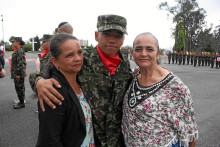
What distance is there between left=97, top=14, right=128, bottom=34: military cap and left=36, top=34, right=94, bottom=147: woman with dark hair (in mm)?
493

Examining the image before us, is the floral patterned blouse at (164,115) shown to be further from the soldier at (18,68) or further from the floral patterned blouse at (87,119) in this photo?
the soldier at (18,68)

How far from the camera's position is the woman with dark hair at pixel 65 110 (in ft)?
4.13

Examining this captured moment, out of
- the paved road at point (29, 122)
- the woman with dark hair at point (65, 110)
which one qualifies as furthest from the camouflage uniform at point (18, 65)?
the woman with dark hair at point (65, 110)

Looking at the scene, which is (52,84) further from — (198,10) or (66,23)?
(198,10)

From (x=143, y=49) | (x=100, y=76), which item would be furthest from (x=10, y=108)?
(x=143, y=49)

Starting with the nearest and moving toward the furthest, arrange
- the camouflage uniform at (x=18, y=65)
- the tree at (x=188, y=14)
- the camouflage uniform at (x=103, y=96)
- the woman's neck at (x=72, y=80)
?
the woman's neck at (x=72, y=80) < the camouflage uniform at (x=103, y=96) < the camouflage uniform at (x=18, y=65) < the tree at (x=188, y=14)

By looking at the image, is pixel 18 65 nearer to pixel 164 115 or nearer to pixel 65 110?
pixel 65 110

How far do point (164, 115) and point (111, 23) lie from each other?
105cm

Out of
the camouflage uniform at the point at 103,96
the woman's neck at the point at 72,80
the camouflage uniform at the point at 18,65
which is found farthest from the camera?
the camouflage uniform at the point at 18,65

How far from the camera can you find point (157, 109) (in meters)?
1.57

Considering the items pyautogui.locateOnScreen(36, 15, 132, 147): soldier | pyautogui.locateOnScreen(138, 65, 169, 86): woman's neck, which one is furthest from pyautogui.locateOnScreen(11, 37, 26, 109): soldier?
pyautogui.locateOnScreen(138, 65, 169, 86): woman's neck

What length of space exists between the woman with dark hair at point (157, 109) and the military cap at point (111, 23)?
26 centimetres

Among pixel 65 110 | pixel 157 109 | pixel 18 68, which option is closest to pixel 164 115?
pixel 157 109

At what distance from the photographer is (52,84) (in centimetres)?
136
